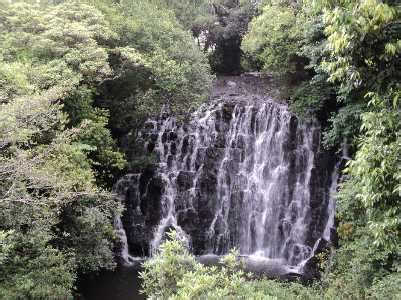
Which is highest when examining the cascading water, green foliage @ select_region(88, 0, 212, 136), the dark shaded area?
green foliage @ select_region(88, 0, 212, 136)

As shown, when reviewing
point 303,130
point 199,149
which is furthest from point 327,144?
point 199,149

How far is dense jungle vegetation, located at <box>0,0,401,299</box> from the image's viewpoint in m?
6.39

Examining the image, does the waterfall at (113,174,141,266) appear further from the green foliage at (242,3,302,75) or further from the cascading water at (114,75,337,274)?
the green foliage at (242,3,302,75)

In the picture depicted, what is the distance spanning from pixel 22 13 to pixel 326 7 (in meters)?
12.9

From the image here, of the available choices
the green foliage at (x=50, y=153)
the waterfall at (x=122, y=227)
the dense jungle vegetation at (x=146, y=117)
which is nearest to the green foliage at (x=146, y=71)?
the dense jungle vegetation at (x=146, y=117)

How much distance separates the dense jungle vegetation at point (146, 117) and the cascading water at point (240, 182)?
0.97m

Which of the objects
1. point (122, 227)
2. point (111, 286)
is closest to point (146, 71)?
point (122, 227)

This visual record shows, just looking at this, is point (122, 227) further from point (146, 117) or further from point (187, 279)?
point (187, 279)

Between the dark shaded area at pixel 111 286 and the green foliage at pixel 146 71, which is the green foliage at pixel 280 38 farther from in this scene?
the dark shaded area at pixel 111 286

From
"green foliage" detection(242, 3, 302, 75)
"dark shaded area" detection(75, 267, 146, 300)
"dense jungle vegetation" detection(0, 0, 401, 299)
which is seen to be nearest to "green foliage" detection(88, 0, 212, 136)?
"dense jungle vegetation" detection(0, 0, 401, 299)

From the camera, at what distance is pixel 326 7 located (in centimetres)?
616

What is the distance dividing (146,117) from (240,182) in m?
4.78

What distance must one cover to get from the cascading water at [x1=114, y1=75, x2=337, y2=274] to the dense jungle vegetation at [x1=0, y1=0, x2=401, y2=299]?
3.17 ft

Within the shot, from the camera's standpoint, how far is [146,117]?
18.0 meters
